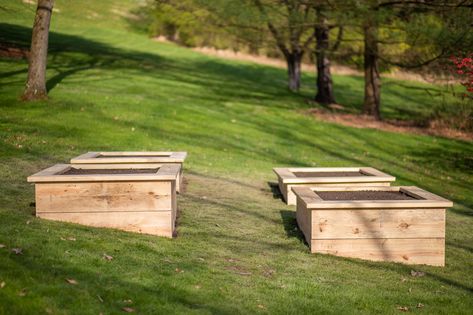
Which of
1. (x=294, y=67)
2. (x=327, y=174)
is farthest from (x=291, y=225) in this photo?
(x=294, y=67)

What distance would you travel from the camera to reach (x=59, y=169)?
7.99 metres

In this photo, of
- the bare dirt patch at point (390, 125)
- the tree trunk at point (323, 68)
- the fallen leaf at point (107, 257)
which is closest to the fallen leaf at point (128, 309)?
the fallen leaf at point (107, 257)

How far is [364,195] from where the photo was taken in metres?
8.37

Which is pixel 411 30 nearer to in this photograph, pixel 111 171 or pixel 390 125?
pixel 390 125

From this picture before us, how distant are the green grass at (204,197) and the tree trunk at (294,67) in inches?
56.6

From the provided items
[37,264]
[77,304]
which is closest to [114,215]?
[37,264]

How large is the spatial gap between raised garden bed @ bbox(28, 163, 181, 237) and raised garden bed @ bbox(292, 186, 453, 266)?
188 centimetres

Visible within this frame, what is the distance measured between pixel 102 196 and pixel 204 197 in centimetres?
343

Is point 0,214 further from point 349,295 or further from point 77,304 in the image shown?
point 349,295

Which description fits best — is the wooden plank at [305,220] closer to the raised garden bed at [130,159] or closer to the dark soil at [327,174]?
the raised garden bed at [130,159]

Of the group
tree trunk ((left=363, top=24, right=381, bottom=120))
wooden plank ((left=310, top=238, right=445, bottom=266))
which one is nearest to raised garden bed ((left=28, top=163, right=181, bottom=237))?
wooden plank ((left=310, top=238, right=445, bottom=266))

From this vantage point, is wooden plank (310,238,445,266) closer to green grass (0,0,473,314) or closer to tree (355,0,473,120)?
green grass (0,0,473,314)

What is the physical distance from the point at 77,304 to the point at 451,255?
18.2 feet

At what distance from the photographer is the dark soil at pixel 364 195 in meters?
8.13
